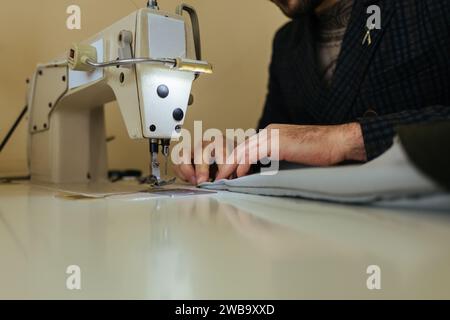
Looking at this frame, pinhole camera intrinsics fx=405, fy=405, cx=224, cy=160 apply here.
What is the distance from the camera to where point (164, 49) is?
2.56 feet

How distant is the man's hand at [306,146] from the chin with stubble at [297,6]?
594 millimetres

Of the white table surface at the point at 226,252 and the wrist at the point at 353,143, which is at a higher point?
the wrist at the point at 353,143

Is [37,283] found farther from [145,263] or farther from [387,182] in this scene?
[387,182]

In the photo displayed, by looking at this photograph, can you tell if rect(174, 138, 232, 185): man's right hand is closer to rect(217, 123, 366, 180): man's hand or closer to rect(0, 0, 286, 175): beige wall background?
rect(217, 123, 366, 180): man's hand

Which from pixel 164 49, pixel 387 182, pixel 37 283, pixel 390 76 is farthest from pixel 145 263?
pixel 390 76

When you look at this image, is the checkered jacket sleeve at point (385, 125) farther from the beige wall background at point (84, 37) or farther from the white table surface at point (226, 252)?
the beige wall background at point (84, 37)

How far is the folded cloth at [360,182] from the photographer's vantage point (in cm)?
43

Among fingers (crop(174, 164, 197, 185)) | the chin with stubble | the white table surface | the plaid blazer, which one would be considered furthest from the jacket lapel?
the white table surface

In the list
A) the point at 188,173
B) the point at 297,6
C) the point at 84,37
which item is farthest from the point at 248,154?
the point at 84,37

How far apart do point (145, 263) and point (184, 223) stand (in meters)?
0.17

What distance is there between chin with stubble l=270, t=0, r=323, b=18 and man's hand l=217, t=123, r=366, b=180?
1.95ft

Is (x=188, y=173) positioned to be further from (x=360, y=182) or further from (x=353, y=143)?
(x=360, y=182)

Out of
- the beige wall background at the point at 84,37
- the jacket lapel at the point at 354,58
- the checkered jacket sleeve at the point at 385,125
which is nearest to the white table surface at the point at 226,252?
the checkered jacket sleeve at the point at 385,125
